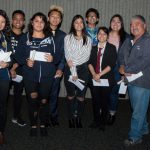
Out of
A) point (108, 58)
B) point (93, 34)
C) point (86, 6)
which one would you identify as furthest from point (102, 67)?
point (86, 6)

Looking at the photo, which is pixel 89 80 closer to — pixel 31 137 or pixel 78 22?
pixel 78 22

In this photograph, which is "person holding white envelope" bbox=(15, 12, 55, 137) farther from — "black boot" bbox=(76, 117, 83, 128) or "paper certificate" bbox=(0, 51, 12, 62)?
"black boot" bbox=(76, 117, 83, 128)

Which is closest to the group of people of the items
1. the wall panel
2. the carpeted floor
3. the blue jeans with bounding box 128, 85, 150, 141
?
the blue jeans with bounding box 128, 85, 150, 141

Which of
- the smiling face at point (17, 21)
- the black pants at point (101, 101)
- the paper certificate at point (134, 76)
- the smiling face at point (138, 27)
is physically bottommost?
the black pants at point (101, 101)

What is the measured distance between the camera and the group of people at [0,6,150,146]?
459 cm

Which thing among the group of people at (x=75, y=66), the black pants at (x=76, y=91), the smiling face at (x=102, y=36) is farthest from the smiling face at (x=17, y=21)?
the smiling face at (x=102, y=36)

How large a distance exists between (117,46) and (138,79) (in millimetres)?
1114

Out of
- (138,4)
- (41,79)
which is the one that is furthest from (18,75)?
(138,4)

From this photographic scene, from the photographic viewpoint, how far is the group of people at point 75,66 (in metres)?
4.59

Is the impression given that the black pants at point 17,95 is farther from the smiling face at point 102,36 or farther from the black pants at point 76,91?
the smiling face at point 102,36

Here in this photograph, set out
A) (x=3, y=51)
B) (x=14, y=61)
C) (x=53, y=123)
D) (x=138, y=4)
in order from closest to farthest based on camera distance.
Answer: (x=3, y=51)
(x=14, y=61)
(x=53, y=123)
(x=138, y=4)

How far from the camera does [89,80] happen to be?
5.45 meters

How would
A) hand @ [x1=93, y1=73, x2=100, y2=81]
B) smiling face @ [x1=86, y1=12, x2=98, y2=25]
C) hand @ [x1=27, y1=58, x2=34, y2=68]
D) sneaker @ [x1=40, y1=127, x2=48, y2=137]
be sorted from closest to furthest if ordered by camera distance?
hand @ [x1=27, y1=58, x2=34, y2=68]
sneaker @ [x1=40, y1=127, x2=48, y2=137]
hand @ [x1=93, y1=73, x2=100, y2=81]
smiling face @ [x1=86, y1=12, x2=98, y2=25]

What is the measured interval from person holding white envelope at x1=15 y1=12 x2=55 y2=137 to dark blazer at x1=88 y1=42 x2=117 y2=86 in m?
0.70
